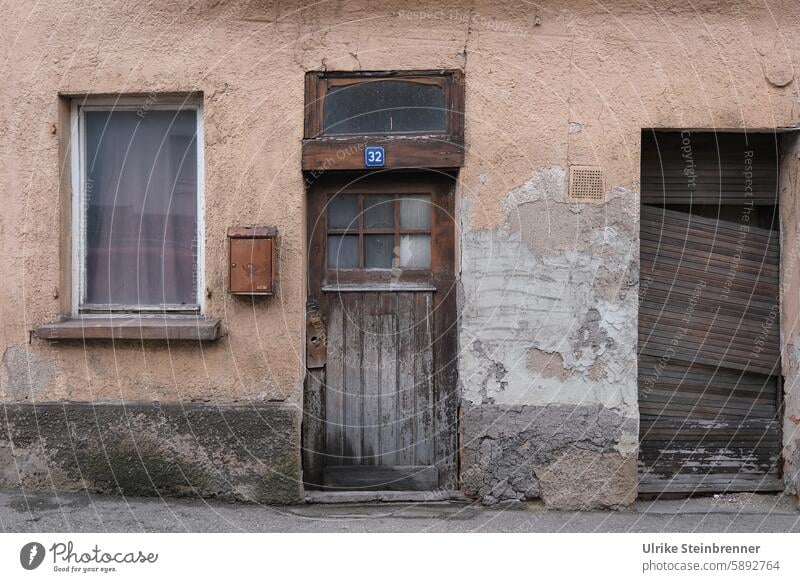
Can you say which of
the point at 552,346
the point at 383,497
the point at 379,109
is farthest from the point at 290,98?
the point at 383,497

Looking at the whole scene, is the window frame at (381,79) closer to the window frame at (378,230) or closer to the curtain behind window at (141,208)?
the window frame at (378,230)

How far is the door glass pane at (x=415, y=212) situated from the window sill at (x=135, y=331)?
1433 millimetres

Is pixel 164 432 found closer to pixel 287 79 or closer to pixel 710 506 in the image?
pixel 287 79

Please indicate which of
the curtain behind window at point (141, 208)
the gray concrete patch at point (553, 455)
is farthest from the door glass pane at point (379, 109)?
the gray concrete patch at point (553, 455)

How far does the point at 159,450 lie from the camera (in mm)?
5781

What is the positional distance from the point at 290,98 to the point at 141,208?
1.29 meters

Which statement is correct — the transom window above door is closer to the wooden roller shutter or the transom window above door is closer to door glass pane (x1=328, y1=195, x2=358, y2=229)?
door glass pane (x1=328, y1=195, x2=358, y2=229)

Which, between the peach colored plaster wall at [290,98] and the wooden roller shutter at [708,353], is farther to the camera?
the wooden roller shutter at [708,353]

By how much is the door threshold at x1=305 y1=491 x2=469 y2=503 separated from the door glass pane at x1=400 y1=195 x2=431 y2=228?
179cm

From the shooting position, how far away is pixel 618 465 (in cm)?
570

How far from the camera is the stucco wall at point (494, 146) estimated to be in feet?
18.6

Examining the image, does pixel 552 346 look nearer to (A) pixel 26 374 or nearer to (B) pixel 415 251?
(B) pixel 415 251

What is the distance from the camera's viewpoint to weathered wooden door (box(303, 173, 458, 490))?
5.91 meters

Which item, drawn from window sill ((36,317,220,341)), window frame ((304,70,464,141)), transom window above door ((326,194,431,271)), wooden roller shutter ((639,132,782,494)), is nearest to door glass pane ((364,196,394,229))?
transom window above door ((326,194,431,271))
